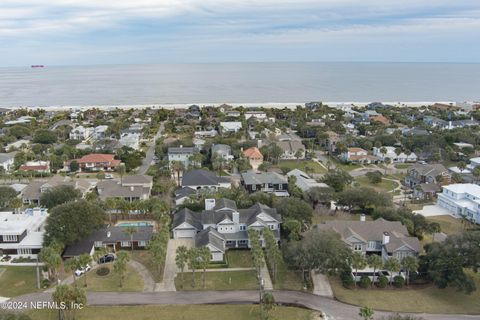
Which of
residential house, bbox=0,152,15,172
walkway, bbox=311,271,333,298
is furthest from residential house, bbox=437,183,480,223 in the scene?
residential house, bbox=0,152,15,172

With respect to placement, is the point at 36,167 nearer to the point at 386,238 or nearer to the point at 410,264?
the point at 386,238

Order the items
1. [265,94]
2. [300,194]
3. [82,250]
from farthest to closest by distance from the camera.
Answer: [265,94] < [300,194] < [82,250]

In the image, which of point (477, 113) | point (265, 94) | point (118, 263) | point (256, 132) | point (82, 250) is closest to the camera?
point (118, 263)

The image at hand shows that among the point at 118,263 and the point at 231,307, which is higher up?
the point at 118,263

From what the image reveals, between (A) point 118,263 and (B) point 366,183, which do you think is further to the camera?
(B) point 366,183

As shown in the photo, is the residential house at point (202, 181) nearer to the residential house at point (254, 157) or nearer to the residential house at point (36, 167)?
the residential house at point (254, 157)

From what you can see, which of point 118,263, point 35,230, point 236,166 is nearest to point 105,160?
point 236,166

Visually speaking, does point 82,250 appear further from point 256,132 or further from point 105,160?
point 256,132
